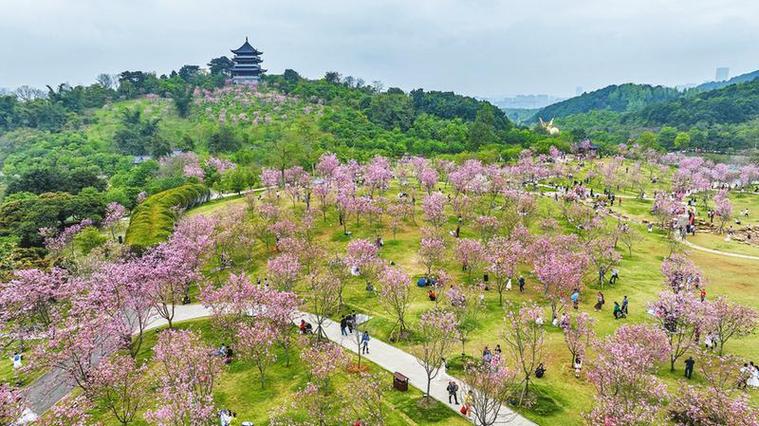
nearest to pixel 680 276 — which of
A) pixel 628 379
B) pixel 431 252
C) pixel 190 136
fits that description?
pixel 431 252

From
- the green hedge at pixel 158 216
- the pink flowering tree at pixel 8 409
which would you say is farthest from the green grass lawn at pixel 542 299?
the pink flowering tree at pixel 8 409

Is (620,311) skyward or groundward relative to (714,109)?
groundward

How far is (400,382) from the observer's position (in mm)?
27234

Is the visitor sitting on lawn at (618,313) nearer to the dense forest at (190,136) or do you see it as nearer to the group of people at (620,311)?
the group of people at (620,311)

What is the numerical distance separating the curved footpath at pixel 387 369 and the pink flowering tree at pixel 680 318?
12547mm

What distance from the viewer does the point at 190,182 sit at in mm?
78000

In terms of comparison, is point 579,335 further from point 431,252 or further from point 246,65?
point 246,65

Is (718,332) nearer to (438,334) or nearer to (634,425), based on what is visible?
(634,425)

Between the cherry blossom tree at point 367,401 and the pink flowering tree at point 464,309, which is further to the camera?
the pink flowering tree at point 464,309

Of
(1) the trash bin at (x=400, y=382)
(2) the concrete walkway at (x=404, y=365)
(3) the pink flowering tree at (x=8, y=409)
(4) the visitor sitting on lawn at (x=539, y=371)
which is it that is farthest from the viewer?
(4) the visitor sitting on lawn at (x=539, y=371)

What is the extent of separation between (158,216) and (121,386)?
112ft

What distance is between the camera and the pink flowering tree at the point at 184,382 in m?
20.4

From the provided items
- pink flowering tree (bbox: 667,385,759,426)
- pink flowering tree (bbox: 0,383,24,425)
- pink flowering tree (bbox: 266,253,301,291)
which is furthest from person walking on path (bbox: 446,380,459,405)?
pink flowering tree (bbox: 0,383,24,425)

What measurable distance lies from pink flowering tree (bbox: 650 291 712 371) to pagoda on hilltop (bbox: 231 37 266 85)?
155131 mm
